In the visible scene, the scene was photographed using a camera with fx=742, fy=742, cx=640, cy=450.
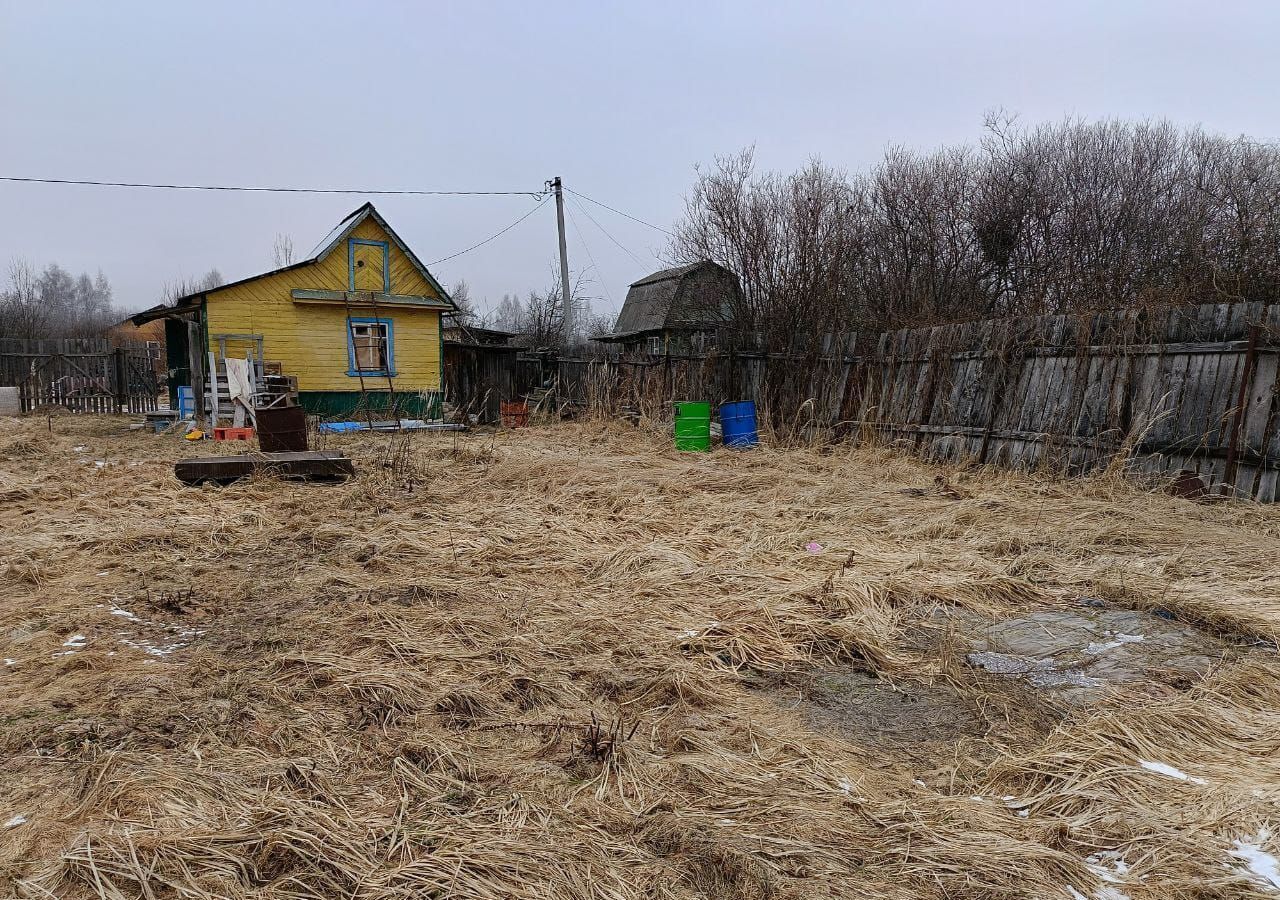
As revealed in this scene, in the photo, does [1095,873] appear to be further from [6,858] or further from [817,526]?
[817,526]

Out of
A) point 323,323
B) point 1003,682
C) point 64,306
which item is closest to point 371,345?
point 323,323

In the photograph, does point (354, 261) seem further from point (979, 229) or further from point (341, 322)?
point (979, 229)

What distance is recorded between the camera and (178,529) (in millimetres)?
5613

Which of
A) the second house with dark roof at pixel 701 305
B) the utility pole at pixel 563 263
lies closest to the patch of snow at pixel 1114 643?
the second house with dark roof at pixel 701 305

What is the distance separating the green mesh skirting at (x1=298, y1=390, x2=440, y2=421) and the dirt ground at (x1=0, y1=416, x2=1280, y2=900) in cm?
1063

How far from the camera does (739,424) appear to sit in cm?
1081

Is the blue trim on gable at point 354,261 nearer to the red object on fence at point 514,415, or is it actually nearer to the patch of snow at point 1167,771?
the red object on fence at point 514,415

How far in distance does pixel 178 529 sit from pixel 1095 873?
5.99 m

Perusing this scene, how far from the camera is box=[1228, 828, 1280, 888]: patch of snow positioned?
5.59ft

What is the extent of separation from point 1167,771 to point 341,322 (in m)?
16.9

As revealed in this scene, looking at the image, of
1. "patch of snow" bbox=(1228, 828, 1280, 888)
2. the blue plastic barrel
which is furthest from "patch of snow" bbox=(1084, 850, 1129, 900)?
the blue plastic barrel

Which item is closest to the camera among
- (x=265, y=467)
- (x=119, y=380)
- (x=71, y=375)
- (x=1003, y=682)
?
(x=1003, y=682)

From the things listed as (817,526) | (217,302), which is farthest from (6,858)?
(217,302)

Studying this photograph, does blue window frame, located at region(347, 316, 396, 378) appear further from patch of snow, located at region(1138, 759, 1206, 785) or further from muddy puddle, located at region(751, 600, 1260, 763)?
patch of snow, located at region(1138, 759, 1206, 785)
